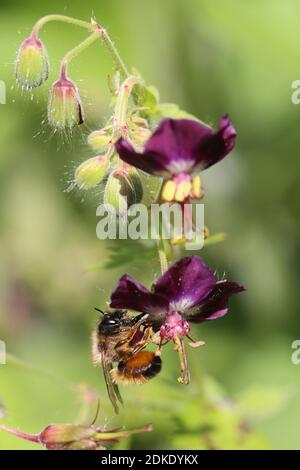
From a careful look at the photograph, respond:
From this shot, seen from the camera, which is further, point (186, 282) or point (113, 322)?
point (113, 322)

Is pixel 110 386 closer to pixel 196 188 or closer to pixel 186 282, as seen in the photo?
pixel 186 282

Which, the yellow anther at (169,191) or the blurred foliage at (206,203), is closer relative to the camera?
the yellow anther at (169,191)

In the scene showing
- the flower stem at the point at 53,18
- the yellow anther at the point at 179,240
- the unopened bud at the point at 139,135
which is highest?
the flower stem at the point at 53,18

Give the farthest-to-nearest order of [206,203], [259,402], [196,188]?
[206,203]
[259,402]
[196,188]

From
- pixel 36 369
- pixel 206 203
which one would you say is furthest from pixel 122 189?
pixel 206 203

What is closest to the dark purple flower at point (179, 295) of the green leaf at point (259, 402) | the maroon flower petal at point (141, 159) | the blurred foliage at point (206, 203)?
the maroon flower petal at point (141, 159)

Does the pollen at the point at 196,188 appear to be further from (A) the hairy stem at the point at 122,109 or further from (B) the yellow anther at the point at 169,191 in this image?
(A) the hairy stem at the point at 122,109
